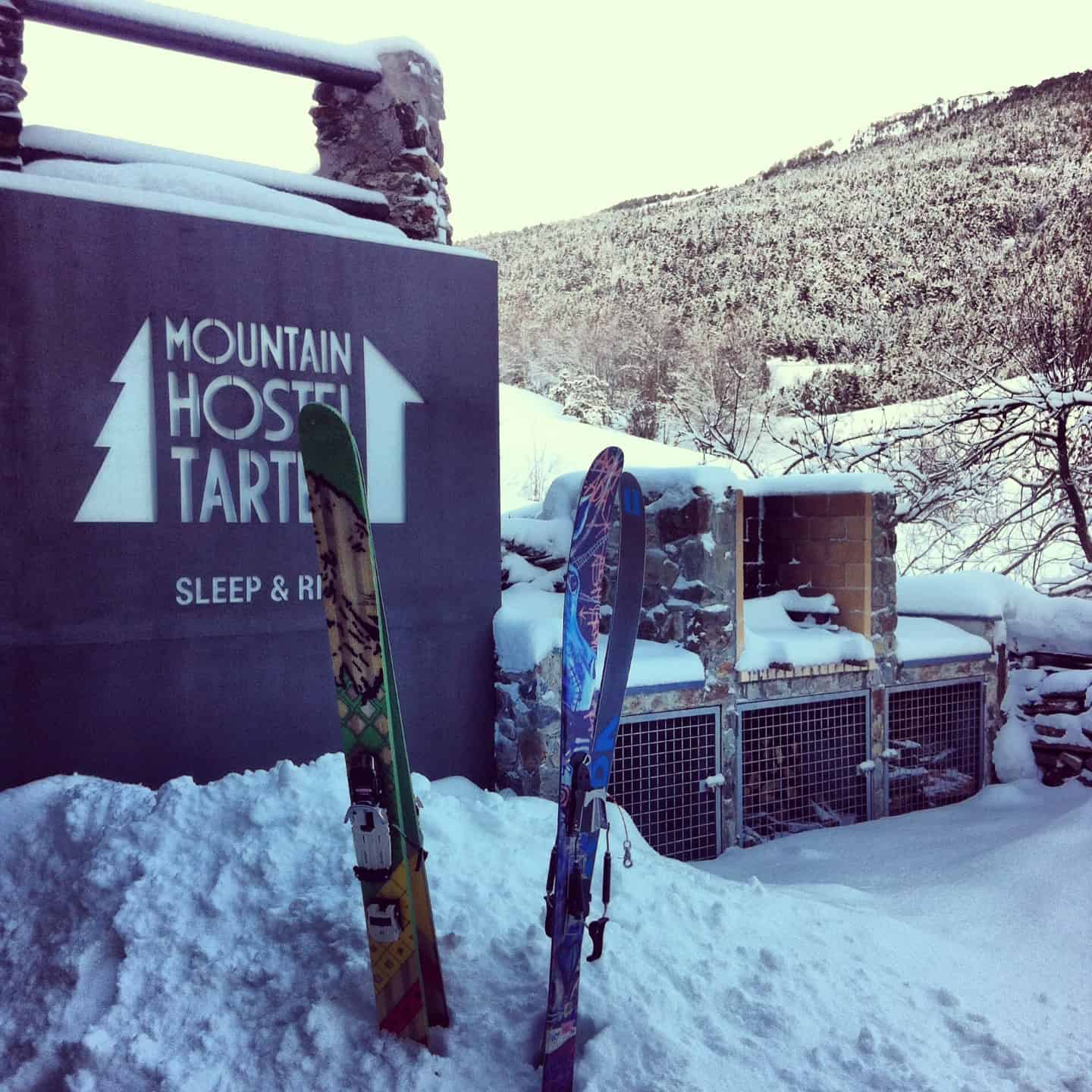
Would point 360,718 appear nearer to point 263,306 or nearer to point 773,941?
point 773,941

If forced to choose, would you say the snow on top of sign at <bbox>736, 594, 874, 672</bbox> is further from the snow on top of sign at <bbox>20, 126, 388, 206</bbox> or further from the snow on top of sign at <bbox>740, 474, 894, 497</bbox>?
the snow on top of sign at <bbox>20, 126, 388, 206</bbox>

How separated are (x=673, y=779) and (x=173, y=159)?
4425 mm

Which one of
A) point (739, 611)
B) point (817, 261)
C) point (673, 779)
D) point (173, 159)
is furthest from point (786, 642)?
point (817, 261)

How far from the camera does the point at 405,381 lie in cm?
502

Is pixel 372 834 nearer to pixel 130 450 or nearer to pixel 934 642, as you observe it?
pixel 130 450

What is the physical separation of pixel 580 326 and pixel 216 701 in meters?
38.2

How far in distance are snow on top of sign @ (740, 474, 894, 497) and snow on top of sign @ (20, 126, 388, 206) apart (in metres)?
3.28

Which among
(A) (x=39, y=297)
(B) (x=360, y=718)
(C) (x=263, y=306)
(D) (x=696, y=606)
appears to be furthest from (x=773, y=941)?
(A) (x=39, y=297)

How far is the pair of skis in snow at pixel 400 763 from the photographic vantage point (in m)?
2.51

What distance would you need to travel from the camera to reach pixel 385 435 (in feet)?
16.2

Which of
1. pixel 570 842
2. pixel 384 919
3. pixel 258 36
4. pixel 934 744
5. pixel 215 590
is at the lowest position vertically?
pixel 934 744

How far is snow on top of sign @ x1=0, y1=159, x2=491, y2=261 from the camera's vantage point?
160 inches

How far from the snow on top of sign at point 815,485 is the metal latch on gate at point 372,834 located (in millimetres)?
4476

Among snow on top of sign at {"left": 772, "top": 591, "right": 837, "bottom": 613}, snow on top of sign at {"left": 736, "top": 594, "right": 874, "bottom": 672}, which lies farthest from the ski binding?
snow on top of sign at {"left": 772, "top": 591, "right": 837, "bottom": 613}
